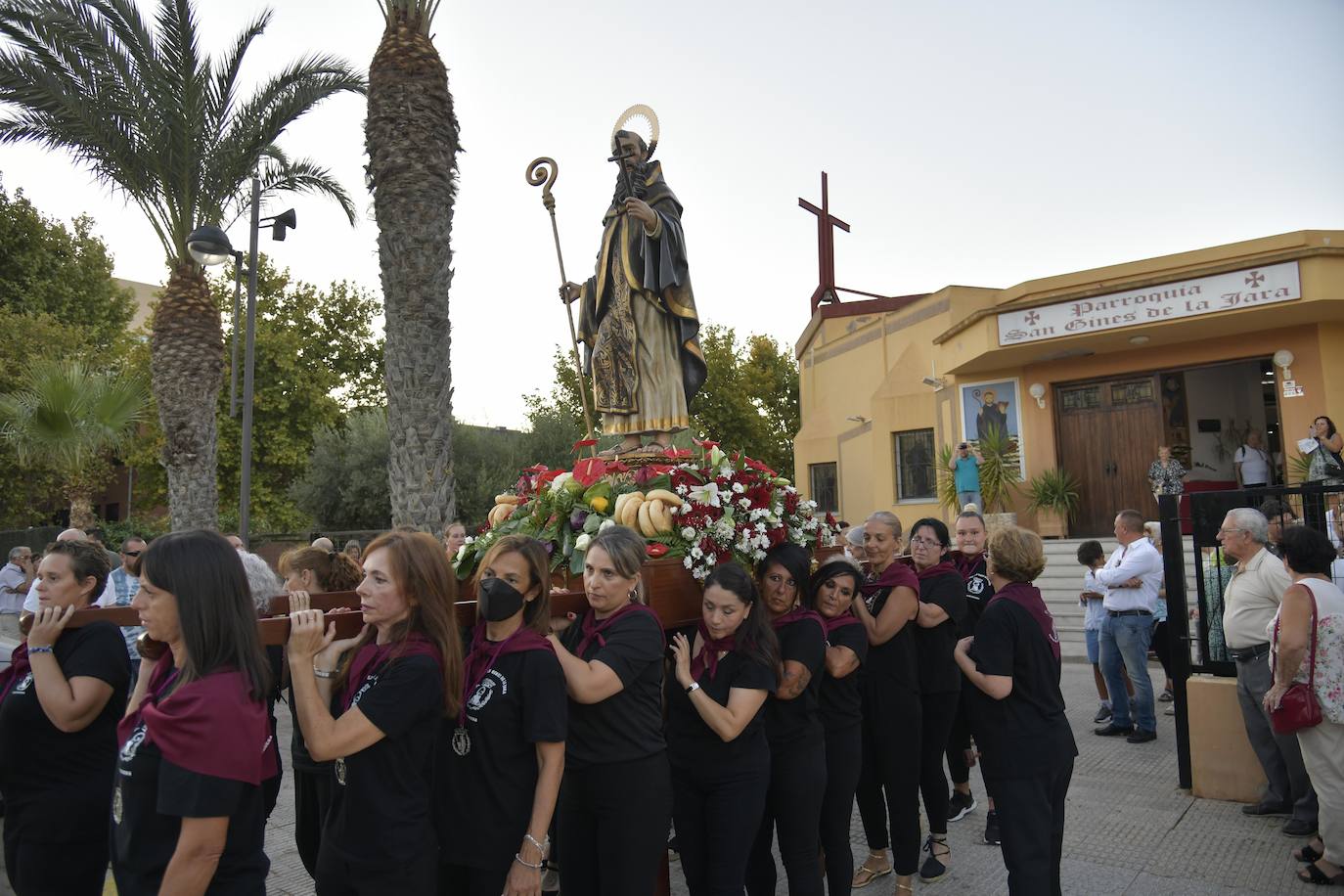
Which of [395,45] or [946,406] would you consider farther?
[946,406]

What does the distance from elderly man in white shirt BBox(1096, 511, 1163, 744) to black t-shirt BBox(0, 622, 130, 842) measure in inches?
277

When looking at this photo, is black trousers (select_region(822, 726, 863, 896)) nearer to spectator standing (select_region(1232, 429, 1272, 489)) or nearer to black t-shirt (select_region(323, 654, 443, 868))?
black t-shirt (select_region(323, 654, 443, 868))

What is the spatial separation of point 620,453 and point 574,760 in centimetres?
259

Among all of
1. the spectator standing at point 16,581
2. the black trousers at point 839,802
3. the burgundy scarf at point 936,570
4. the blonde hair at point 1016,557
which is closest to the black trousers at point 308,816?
the black trousers at point 839,802

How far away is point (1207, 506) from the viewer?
5965 mm

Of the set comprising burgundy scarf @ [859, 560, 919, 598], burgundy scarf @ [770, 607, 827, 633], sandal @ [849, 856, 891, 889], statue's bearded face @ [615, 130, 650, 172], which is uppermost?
statue's bearded face @ [615, 130, 650, 172]

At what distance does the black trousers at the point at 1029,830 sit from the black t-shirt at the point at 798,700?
85 centimetres

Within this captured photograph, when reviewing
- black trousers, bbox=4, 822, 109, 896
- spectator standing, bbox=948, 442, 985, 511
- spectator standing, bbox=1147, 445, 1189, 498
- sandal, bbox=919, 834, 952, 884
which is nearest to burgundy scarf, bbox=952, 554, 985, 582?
sandal, bbox=919, 834, 952, 884

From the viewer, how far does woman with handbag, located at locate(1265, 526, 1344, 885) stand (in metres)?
4.48

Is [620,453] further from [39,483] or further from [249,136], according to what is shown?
[39,483]

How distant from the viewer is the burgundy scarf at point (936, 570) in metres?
4.98

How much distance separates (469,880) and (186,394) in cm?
1118

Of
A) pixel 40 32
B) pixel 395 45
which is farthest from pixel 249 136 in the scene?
pixel 395 45

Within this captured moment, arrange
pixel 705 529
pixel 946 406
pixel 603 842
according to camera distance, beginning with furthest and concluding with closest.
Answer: pixel 946 406 → pixel 705 529 → pixel 603 842
